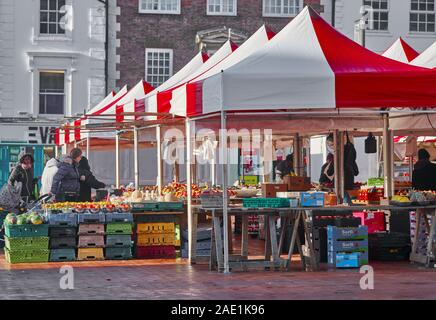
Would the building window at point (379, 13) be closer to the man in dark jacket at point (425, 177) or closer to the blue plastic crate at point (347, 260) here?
the man in dark jacket at point (425, 177)

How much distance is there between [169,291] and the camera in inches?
543

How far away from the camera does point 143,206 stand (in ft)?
63.0

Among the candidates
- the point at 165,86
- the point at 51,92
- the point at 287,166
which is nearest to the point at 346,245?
the point at 165,86

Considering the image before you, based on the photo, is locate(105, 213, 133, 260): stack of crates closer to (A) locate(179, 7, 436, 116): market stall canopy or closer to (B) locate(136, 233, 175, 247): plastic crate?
(B) locate(136, 233, 175, 247): plastic crate

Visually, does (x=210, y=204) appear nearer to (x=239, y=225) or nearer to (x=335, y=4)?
(x=239, y=225)

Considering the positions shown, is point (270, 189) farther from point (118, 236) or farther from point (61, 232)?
point (61, 232)

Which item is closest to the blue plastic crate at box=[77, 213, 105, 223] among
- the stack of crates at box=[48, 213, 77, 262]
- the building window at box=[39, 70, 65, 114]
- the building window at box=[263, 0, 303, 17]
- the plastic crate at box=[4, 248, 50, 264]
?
the stack of crates at box=[48, 213, 77, 262]

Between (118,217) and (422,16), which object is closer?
(118,217)

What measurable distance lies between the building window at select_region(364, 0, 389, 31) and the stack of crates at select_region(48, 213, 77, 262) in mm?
25645

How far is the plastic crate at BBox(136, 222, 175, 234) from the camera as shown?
756 inches

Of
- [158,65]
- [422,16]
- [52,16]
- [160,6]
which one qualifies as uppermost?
[160,6]

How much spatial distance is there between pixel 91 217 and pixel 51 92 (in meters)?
22.0

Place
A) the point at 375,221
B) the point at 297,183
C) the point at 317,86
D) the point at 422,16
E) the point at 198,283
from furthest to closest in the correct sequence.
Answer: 1. the point at 422,16
2. the point at 375,221
3. the point at 297,183
4. the point at 317,86
5. the point at 198,283
